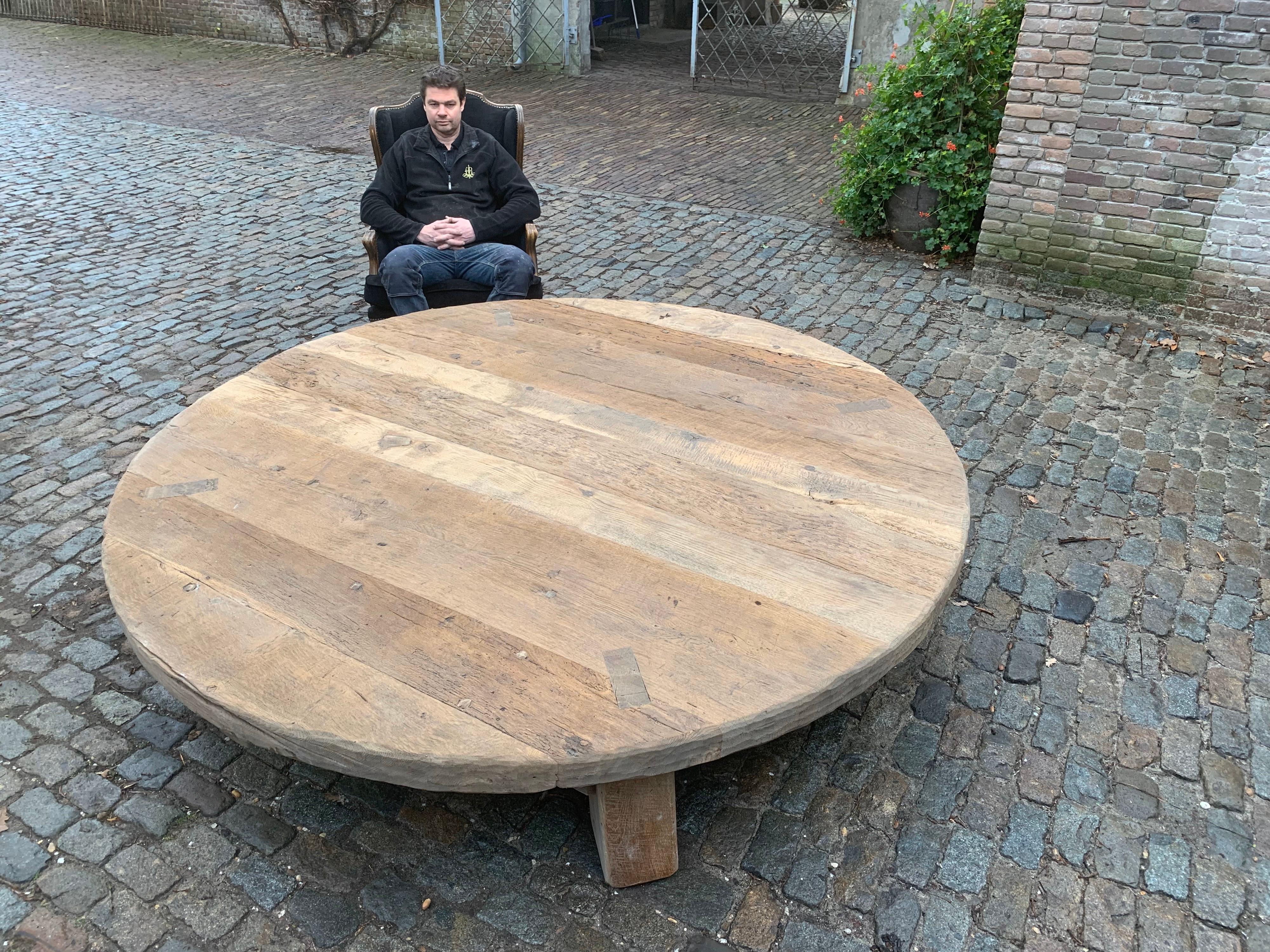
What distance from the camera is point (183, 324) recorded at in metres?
4.93

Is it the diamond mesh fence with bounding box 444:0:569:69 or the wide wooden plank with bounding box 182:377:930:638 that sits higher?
the diamond mesh fence with bounding box 444:0:569:69

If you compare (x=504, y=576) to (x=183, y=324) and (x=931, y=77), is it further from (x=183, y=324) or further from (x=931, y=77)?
(x=931, y=77)

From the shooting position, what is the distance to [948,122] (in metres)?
5.69

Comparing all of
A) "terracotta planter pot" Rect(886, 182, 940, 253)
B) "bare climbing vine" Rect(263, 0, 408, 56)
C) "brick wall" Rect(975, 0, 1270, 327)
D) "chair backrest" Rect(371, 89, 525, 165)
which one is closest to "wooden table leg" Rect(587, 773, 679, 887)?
"chair backrest" Rect(371, 89, 525, 165)

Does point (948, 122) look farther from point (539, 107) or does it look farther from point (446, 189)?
point (539, 107)

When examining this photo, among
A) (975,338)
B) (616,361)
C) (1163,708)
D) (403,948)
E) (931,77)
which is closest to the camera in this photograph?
(403,948)

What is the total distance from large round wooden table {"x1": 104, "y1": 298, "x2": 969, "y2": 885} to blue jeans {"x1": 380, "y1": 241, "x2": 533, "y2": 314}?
1161mm

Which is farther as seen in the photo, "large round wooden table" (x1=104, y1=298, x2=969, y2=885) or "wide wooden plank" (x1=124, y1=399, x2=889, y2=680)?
"wide wooden plank" (x1=124, y1=399, x2=889, y2=680)

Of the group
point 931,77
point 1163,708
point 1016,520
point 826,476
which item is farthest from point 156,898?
point 931,77

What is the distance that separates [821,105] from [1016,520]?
715 cm

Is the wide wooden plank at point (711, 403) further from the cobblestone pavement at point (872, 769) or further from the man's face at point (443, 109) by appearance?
the man's face at point (443, 109)

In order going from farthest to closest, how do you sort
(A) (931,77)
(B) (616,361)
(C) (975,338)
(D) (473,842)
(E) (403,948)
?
1. (A) (931,77)
2. (C) (975,338)
3. (B) (616,361)
4. (D) (473,842)
5. (E) (403,948)

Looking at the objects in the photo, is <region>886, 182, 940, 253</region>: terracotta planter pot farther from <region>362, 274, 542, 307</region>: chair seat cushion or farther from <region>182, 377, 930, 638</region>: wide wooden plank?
<region>182, 377, 930, 638</region>: wide wooden plank

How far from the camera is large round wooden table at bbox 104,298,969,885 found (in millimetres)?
1759
